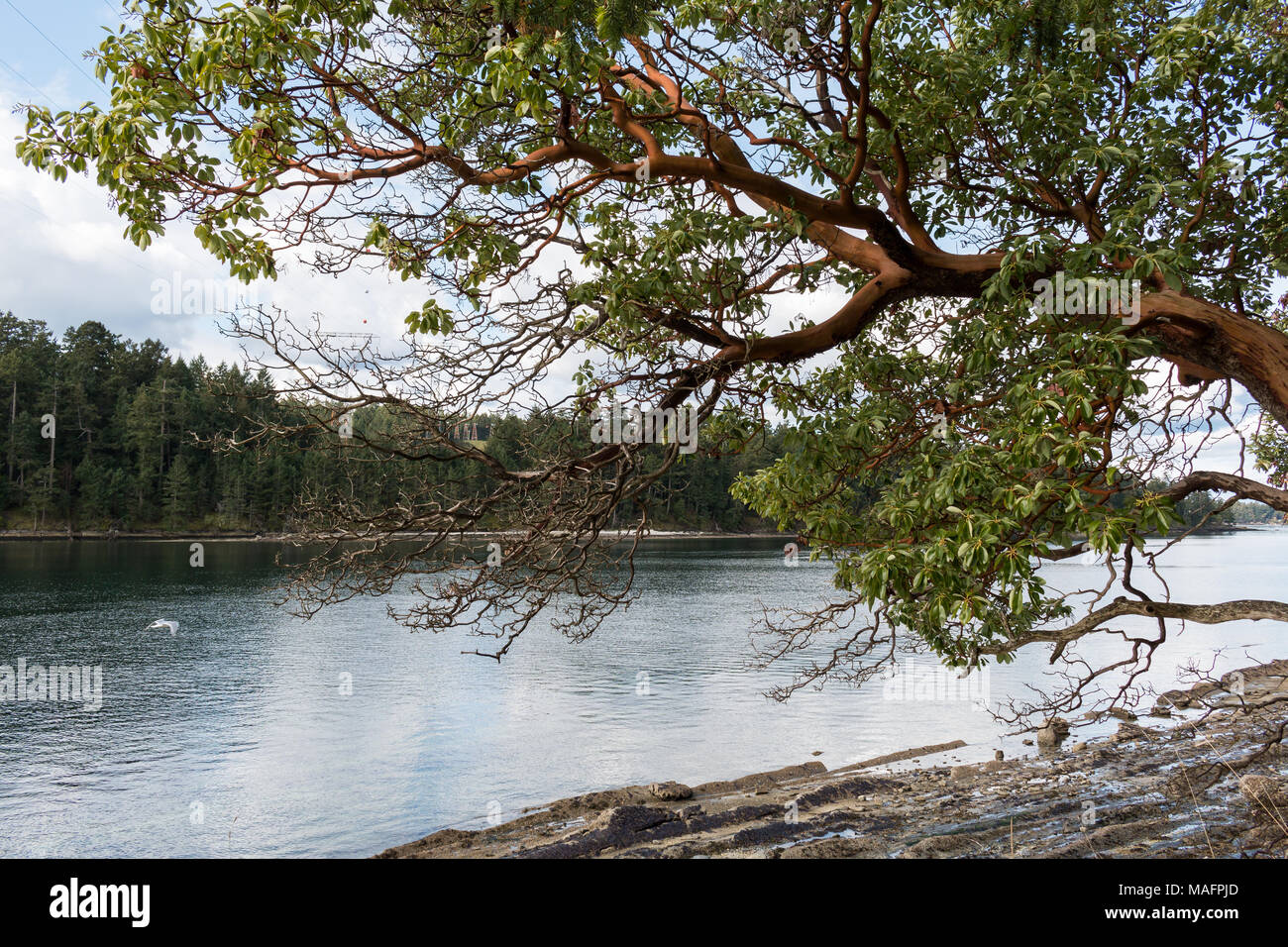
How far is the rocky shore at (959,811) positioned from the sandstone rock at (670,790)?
0.02m

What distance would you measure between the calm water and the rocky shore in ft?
4.93

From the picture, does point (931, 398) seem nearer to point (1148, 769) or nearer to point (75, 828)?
point (1148, 769)

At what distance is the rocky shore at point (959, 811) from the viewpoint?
10148 mm

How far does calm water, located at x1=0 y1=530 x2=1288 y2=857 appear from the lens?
49.5 feet

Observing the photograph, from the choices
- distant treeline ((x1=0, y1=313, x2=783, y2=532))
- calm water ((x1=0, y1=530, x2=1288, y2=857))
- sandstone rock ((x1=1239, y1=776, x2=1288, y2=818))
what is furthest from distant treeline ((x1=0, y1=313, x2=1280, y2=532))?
sandstone rock ((x1=1239, y1=776, x2=1288, y2=818))

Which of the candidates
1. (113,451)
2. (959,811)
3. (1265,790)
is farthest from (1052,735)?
(113,451)

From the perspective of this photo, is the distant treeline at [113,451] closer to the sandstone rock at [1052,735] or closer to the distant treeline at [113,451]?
the distant treeline at [113,451]

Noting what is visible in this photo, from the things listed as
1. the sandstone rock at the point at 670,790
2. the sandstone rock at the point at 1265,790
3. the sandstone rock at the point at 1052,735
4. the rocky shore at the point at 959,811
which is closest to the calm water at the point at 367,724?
the sandstone rock at the point at 1052,735

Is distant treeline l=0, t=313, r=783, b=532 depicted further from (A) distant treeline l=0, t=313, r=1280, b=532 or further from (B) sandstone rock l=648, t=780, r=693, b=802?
(B) sandstone rock l=648, t=780, r=693, b=802

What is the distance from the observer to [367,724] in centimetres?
2152

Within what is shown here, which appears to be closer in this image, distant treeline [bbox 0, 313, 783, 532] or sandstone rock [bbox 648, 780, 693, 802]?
sandstone rock [bbox 648, 780, 693, 802]

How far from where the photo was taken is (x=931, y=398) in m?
8.27

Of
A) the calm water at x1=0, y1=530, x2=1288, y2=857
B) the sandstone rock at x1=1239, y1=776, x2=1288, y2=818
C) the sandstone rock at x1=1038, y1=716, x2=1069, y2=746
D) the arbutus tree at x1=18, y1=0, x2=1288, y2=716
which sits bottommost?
the calm water at x1=0, y1=530, x2=1288, y2=857

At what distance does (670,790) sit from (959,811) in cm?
449
